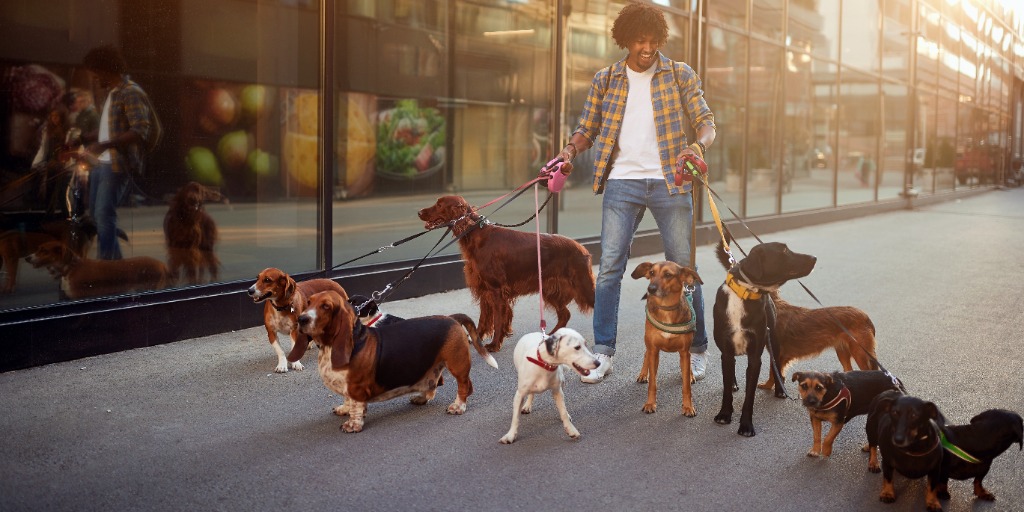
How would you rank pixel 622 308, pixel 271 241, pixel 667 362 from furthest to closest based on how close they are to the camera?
1. pixel 622 308
2. pixel 271 241
3. pixel 667 362

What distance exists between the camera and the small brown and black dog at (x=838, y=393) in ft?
13.4

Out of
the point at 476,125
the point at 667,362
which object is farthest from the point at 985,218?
the point at 667,362

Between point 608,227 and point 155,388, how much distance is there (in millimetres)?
2703

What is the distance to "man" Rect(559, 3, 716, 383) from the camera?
5688mm

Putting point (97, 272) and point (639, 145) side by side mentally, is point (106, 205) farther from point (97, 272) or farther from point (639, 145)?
point (639, 145)

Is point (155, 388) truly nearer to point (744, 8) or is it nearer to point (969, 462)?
point (969, 462)

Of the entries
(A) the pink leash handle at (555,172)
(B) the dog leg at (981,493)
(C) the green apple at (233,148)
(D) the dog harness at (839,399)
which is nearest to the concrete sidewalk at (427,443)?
(B) the dog leg at (981,493)

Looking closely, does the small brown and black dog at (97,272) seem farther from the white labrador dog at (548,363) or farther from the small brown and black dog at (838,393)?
the small brown and black dog at (838,393)

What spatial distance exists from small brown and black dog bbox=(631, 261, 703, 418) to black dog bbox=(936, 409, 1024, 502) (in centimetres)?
145

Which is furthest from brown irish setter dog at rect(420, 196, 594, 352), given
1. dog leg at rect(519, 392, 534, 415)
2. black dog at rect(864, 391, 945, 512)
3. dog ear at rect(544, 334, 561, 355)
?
black dog at rect(864, 391, 945, 512)

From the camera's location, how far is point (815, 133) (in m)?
18.3

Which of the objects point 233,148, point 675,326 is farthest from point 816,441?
point 233,148

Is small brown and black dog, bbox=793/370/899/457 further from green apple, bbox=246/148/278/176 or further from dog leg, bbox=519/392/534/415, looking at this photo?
green apple, bbox=246/148/278/176

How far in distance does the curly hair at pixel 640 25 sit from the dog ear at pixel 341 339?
7.83 feet
